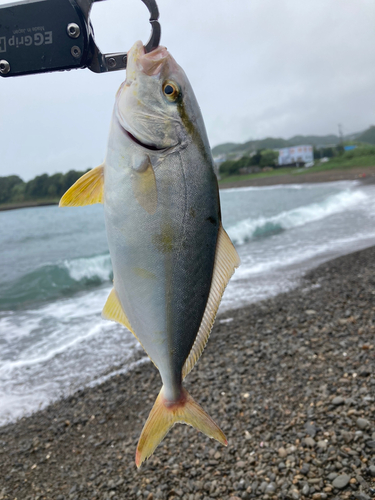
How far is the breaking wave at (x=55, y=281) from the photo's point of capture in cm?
1218

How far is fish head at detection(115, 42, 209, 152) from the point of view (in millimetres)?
1251

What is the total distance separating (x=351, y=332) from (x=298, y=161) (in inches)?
3258

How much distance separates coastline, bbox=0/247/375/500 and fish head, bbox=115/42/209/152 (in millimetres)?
3199

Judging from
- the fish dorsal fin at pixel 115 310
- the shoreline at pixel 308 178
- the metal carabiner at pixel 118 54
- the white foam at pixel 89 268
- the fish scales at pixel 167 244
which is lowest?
the shoreline at pixel 308 178

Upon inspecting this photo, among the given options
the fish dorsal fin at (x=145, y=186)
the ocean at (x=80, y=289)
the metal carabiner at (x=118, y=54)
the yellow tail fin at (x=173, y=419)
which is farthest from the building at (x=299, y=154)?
the fish dorsal fin at (x=145, y=186)

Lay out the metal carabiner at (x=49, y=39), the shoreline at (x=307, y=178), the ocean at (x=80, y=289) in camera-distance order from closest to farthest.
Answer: the metal carabiner at (x=49, y=39) < the ocean at (x=80, y=289) < the shoreline at (x=307, y=178)

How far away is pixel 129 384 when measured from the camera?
19.4 feet

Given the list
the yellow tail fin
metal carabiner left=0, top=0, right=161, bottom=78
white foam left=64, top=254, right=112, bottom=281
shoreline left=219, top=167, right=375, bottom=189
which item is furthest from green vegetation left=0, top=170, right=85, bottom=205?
shoreline left=219, top=167, right=375, bottom=189

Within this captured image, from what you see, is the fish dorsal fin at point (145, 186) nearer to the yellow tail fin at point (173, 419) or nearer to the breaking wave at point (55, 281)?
the yellow tail fin at point (173, 419)

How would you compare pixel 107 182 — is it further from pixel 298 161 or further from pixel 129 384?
pixel 298 161

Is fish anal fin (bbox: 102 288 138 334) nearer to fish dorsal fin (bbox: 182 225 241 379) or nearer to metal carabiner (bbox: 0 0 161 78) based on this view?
fish dorsal fin (bbox: 182 225 241 379)

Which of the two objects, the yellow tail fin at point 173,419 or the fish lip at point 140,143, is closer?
the fish lip at point 140,143

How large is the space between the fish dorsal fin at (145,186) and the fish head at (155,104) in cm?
7

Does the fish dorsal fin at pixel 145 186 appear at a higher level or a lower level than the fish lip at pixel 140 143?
lower
